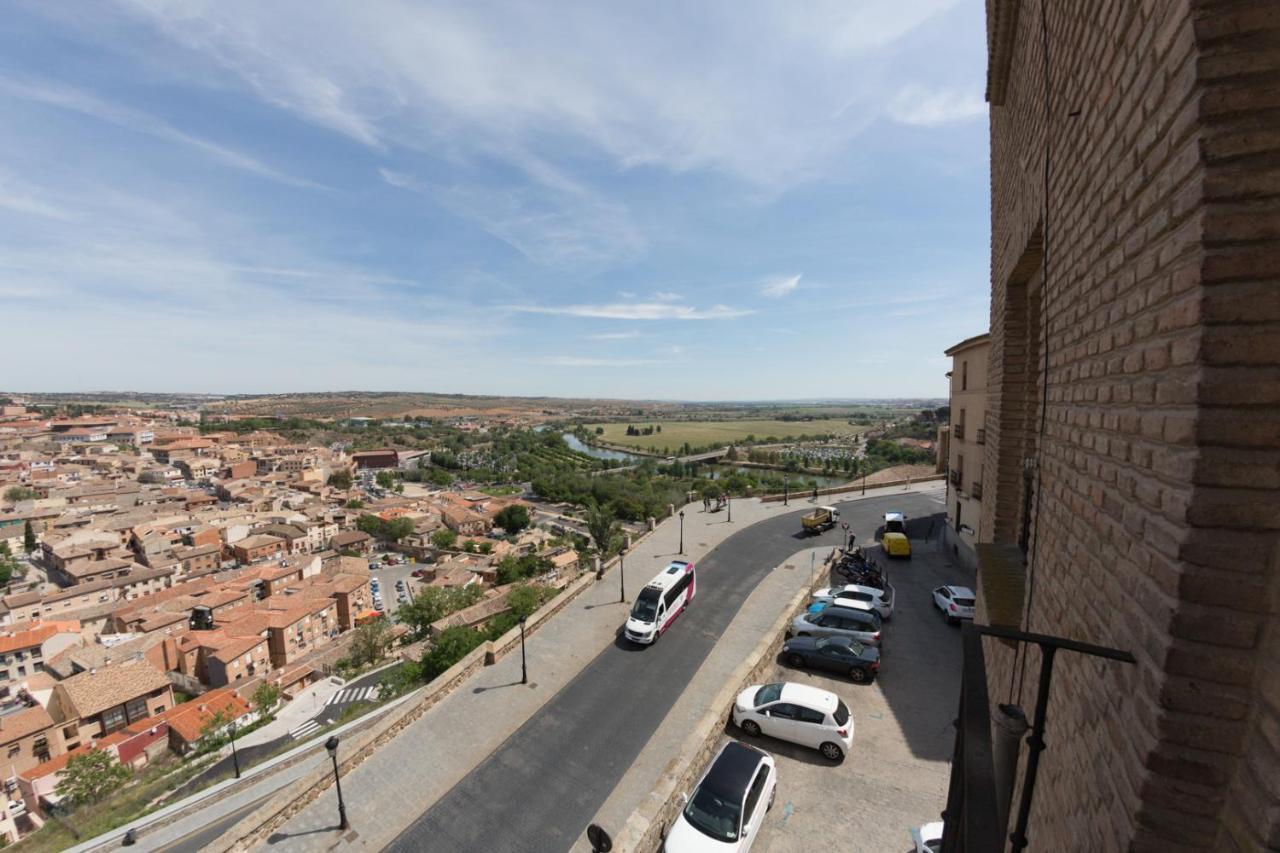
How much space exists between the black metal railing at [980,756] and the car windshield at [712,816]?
19.7 feet

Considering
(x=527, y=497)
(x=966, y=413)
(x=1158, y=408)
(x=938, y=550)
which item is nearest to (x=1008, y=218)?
(x=1158, y=408)

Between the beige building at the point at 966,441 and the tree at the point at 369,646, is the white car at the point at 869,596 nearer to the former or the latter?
the beige building at the point at 966,441

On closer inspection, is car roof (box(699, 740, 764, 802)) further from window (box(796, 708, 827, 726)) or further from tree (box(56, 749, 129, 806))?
tree (box(56, 749, 129, 806))

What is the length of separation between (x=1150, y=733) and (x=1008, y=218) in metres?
4.80

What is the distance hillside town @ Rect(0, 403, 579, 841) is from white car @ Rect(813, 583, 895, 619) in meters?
19.4

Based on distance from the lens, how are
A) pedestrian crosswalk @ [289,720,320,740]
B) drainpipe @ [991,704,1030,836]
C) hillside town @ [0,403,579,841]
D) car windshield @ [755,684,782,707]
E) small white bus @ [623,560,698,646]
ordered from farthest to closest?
hillside town @ [0,403,579,841]
pedestrian crosswalk @ [289,720,320,740]
small white bus @ [623,560,698,646]
car windshield @ [755,684,782,707]
drainpipe @ [991,704,1030,836]

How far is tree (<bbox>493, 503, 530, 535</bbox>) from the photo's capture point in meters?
64.4

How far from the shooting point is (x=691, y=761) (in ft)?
27.3

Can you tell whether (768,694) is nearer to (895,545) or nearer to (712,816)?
(712,816)

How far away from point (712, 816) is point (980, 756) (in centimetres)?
686

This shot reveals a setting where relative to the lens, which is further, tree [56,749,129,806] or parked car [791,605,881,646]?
tree [56,749,129,806]

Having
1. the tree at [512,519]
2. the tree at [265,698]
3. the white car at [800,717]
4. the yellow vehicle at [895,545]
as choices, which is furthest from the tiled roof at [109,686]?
the yellow vehicle at [895,545]

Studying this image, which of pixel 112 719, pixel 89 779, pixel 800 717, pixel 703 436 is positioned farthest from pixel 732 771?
pixel 703 436

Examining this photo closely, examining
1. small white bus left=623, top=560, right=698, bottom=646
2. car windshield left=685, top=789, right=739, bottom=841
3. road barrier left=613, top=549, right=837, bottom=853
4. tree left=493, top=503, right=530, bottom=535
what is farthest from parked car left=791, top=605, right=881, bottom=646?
tree left=493, top=503, right=530, bottom=535
